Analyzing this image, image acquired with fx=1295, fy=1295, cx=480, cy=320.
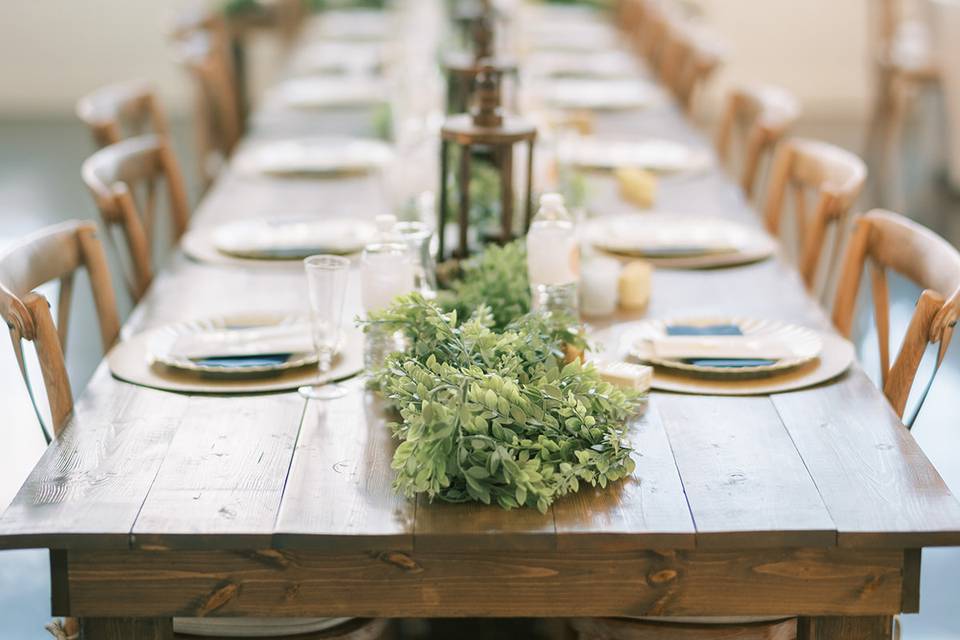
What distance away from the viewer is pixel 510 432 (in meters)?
1.46

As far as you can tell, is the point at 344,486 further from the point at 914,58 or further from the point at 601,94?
the point at 914,58

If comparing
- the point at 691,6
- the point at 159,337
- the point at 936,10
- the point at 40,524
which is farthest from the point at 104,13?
the point at 40,524

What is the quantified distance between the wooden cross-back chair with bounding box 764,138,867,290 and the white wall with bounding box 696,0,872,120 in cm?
537

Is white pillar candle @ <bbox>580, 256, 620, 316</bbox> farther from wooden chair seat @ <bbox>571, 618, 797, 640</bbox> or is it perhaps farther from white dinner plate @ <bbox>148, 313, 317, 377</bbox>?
wooden chair seat @ <bbox>571, 618, 797, 640</bbox>

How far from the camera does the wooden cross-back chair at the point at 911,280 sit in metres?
1.83

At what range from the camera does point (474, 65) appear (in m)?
2.43

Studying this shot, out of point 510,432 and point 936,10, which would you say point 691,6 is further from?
point 510,432

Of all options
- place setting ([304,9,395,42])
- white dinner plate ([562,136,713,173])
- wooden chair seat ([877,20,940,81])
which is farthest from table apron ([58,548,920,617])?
wooden chair seat ([877,20,940,81])

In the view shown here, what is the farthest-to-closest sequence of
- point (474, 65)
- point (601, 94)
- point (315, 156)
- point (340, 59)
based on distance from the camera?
1. point (340, 59)
2. point (601, 94)
3. point (315, 156)
4. point (474, 65)

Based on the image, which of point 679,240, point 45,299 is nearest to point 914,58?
point 679,240

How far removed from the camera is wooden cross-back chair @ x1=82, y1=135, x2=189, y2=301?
254cm

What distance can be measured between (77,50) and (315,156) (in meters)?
5.29

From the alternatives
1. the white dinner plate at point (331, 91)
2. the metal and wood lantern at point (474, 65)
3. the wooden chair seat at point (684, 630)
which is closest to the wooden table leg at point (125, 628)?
the wooden chair seat at point (684, 630)

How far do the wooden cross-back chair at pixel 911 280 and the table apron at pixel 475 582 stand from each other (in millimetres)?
475
